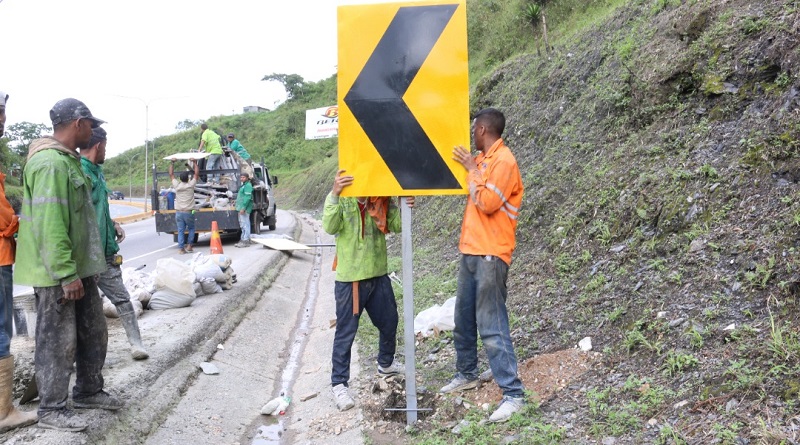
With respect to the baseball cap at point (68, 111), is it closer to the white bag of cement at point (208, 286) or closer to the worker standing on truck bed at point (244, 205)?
the white bag of cement at point (208, 286)

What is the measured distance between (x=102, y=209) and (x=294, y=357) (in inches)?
108

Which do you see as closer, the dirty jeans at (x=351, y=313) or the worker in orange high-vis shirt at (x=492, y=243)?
the worker in orange high-vis shirt at (x=492, y=243)

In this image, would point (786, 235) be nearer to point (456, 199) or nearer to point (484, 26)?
point (456, 199)

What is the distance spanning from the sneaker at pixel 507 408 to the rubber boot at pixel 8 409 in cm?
292

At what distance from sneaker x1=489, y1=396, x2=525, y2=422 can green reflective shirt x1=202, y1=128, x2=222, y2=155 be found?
1359 centimetres

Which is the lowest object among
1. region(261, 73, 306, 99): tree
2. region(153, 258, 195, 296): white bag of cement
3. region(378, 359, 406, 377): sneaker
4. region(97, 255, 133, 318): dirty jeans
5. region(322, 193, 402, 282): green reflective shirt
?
region(378, 359, 406, 377): sneaker

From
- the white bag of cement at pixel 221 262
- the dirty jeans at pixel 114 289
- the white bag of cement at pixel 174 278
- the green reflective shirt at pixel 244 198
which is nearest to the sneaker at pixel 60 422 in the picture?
the dirty jeans at pixel 114 289

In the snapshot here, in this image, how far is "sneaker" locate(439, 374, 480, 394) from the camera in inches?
171

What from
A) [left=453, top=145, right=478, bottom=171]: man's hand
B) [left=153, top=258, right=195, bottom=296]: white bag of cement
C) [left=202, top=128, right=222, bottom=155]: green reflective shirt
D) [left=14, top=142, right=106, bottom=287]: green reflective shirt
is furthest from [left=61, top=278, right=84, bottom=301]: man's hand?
[left=202, top=128, right=222, bottom=155]: green reflective shirt

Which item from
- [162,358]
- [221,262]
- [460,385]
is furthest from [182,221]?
[460,385]

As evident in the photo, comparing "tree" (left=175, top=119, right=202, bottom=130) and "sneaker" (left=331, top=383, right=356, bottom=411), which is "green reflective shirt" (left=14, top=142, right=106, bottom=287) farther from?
"tree" (left=175, top=119, right=202, bottom=130)

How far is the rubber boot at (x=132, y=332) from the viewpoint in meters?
5.38

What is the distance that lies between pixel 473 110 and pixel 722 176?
9.44 metres

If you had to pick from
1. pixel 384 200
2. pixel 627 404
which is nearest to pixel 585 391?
pixel 627 404
